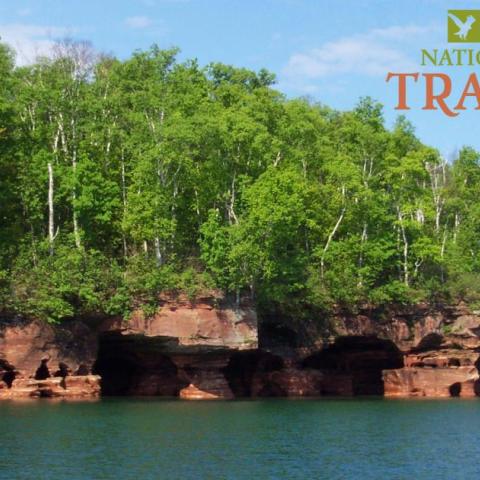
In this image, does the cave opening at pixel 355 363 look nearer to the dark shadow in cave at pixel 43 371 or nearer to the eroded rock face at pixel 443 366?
the eroded rock face at pixel 443 366

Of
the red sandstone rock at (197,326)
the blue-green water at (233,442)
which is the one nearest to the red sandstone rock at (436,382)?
the blue-green water at (233,442)

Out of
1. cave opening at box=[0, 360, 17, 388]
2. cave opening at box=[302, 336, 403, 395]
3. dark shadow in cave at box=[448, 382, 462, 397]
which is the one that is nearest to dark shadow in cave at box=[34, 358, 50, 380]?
cave opening at box=[0, 360, 17, 388]

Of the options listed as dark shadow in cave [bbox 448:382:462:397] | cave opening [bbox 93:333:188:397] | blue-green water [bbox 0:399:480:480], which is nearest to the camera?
blue-green water [bbox 0:399:480:480]

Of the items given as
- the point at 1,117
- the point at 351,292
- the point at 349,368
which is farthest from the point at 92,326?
the point at 349,368

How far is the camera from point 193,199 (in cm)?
5859

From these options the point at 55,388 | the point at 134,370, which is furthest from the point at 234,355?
the point at 55,388

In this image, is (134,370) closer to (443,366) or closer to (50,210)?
(50,210)

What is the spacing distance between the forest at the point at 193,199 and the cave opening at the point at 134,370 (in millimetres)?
4926

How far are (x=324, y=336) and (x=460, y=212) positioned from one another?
73.2ft

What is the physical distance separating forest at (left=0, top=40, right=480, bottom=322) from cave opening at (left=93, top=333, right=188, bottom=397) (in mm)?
4926

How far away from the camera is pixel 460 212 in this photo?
7562 cm

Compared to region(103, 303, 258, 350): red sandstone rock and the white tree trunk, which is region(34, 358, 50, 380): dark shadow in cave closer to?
region(103, 303, 258, 350): red sandstone rock

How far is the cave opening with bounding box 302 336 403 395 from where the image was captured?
62500 mm

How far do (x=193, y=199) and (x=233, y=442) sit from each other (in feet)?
90.6
